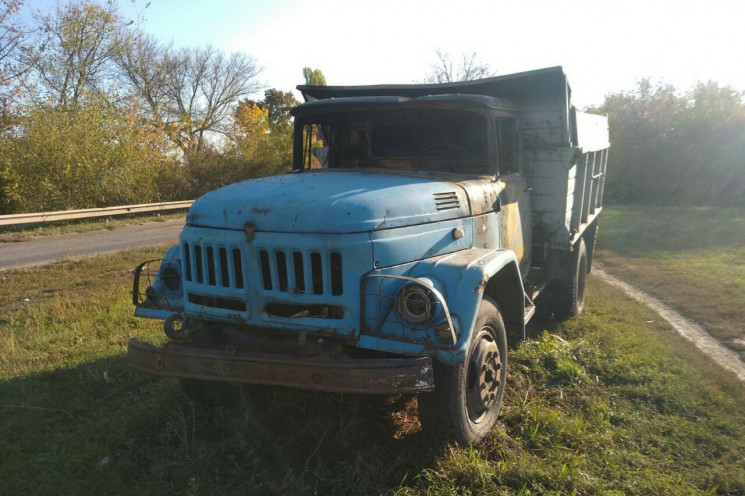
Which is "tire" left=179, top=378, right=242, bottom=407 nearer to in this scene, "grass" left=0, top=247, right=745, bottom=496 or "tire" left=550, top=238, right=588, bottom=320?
"grass" left=0, top=247, right=745, bottom=496

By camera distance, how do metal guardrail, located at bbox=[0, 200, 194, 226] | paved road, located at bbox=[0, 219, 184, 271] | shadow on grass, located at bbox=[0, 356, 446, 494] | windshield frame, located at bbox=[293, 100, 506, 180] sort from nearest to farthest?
1. shadow on grass, located at bbox=[0, 356, 446, 494]
2. windshield frame, located at bbox=[293, 100, 506, 180]
3. paved road, located at bbox=[0, 219, 184, 271]
4. metal guardrail, located at bbox=[0, 200, 194, 226]

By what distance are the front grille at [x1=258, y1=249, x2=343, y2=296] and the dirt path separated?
→ 375 centimetres

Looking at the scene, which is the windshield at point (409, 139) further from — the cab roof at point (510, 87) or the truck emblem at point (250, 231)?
the truck emblem at point (250, 231)

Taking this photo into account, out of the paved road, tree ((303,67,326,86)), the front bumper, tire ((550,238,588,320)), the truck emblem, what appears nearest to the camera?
the front bumper

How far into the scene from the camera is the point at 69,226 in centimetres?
1541

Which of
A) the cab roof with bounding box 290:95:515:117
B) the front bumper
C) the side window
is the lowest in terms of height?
the front bumper

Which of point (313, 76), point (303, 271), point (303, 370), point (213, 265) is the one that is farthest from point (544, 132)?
point (313, 76)

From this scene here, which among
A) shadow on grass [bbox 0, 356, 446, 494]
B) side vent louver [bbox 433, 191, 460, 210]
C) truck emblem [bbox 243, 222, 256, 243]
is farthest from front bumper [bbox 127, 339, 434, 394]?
side vent louver [bbox 433, 191, 460, 210]

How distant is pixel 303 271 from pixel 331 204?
1.31 feet

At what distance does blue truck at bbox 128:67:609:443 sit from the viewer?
3.04 m

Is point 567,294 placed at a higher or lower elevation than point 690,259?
higher

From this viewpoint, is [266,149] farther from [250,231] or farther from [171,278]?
[250,231]

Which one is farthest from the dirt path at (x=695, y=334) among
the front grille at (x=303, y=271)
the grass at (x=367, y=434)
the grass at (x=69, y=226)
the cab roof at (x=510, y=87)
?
the grass at (x=69, y=226)

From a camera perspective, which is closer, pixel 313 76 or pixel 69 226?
pixel 69 226
